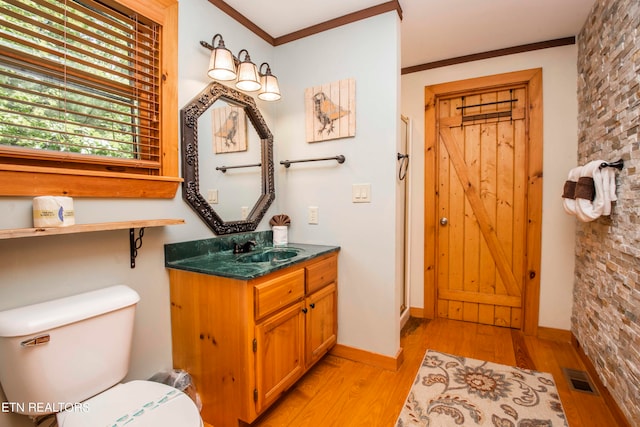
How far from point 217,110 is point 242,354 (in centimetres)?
142

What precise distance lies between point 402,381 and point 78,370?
1694 millimetres

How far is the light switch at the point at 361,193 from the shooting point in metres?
2.07

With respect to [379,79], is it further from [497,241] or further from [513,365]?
[513,365]

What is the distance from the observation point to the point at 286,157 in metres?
2.39

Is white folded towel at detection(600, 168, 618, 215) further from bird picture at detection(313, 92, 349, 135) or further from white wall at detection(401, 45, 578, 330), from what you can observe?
bird picture at detection(313, 92, 349, 135)

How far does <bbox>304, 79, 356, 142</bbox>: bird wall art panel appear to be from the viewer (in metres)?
2.11

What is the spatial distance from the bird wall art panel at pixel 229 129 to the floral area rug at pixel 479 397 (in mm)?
1867

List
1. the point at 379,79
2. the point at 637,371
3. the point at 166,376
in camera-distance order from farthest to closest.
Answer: the point at 379,79, the point at 166,376, the point at 637,371

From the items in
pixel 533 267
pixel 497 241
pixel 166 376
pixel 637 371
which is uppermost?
pixel 497 241

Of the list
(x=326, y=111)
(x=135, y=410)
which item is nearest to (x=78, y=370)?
(x=135, y=410)

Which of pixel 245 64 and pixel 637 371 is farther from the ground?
pixel 245 64

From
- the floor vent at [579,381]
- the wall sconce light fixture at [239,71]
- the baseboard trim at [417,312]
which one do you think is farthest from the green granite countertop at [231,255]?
the floor vent at [579,381]

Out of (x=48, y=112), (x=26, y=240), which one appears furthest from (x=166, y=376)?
(x=48, y=112)

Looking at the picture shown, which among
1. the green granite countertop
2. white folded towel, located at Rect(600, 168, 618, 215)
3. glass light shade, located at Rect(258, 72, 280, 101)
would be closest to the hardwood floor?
the green granite countertop
